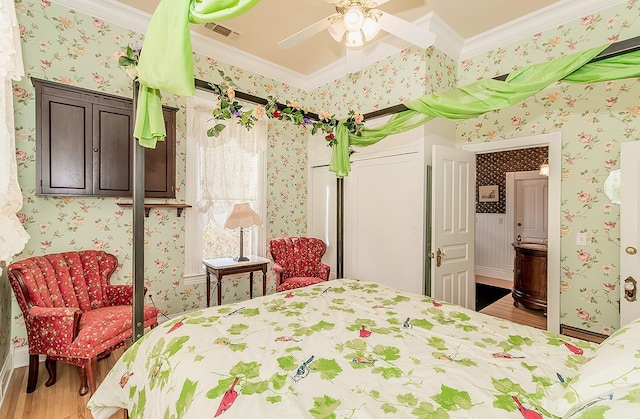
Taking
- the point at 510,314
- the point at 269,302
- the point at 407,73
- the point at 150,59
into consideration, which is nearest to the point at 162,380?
the point at 269,302

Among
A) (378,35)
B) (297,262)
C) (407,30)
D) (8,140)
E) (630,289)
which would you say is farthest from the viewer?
(297,262)

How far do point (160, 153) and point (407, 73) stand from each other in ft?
8.93

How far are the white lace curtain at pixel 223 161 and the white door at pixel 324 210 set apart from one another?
0.90 meters

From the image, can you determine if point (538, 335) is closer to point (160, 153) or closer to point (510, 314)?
point (510, 314)

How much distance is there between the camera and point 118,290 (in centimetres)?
265

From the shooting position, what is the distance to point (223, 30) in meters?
3.24

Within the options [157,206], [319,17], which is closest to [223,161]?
[157,206]

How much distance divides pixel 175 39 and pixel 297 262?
2933mm

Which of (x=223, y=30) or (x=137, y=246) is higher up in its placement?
(x=223, y=30)

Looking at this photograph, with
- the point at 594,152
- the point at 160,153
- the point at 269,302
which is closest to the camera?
the point at 269,302

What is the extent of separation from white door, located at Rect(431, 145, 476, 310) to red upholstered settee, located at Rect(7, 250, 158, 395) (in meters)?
2.61

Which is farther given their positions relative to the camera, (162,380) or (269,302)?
(269,302)

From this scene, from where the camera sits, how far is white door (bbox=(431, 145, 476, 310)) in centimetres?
A: 303

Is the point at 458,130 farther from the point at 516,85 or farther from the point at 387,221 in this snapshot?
the point at 516,85
